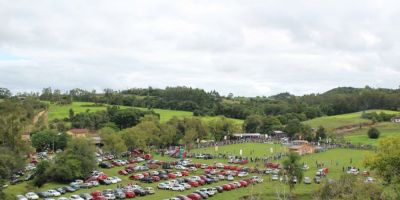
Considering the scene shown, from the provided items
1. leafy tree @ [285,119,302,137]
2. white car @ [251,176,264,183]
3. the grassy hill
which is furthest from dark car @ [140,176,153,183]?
the grassy hill

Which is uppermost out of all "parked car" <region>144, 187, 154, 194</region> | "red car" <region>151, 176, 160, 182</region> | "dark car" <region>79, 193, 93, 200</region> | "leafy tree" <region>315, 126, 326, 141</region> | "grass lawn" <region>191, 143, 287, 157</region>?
"leafy tree" <region>315, 126, 326, 141</region>

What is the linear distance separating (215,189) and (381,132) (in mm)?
73192

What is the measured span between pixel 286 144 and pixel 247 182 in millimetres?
34010

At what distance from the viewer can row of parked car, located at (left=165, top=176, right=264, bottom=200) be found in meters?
49.1

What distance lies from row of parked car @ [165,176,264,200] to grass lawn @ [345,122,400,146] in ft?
169

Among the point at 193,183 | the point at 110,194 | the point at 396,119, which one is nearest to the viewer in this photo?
the point at 110,194

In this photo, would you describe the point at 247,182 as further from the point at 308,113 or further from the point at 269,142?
the point at 308,113

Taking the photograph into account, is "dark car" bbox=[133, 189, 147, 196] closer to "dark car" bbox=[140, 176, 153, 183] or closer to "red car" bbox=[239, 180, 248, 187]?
"dark car" bbox=[140, 176, 153, 183]

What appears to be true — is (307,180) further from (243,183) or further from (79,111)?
(79,111)

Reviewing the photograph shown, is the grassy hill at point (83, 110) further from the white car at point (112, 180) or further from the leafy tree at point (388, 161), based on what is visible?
the leafy tree at point (388, 161)

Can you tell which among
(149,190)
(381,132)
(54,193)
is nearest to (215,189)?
(149,190)

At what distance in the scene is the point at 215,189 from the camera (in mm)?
52781

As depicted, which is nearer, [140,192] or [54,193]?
[54,193]

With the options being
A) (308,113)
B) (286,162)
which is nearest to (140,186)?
(286,162)
